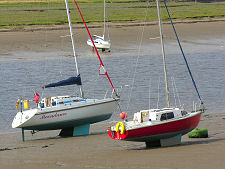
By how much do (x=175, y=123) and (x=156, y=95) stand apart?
12745 mm

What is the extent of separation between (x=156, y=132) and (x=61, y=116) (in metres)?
5.90

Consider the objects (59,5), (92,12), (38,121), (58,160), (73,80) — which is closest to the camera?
(58,160)

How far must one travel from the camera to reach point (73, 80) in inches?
1014

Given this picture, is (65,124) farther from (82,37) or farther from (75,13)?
(75,13)

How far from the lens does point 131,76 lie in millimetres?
39469

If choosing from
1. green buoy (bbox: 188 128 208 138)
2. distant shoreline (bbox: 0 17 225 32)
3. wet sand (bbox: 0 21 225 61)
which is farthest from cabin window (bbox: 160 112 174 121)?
distant shoreline (bbox: 0 17 225 32)

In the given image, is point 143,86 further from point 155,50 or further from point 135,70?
point 155,50

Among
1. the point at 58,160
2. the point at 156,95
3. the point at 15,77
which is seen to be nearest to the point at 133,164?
the point at 58,160

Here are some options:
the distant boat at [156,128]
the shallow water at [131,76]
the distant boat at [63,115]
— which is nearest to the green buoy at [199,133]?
the distant boat at [156,128]

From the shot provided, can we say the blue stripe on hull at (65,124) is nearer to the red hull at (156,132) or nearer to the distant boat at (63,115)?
the distant boat at (63,115)

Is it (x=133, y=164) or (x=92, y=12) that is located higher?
(x=92, y=12)

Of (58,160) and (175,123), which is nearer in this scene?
(58,160)

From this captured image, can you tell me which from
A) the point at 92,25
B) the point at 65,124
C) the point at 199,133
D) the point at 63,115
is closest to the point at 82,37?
the point at 92,25

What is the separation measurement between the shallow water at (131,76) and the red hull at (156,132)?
747 cm
